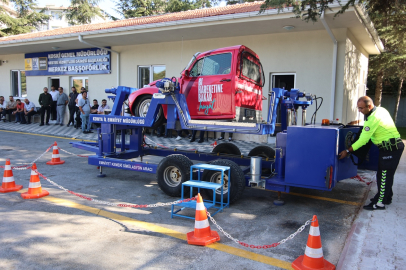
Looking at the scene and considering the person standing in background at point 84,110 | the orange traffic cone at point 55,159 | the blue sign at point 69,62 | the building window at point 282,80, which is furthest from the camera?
the blue sign at point 69,62

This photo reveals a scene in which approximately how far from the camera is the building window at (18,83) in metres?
21.5

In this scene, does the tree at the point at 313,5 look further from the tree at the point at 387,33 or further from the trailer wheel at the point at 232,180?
the trailer wheel at the point at 232,180

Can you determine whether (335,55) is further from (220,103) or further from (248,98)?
(220,103)

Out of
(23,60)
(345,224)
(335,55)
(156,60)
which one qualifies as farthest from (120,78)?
(345,224)

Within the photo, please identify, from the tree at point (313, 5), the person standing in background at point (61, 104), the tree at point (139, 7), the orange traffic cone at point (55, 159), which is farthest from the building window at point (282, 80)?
the tree at point (139, 7)

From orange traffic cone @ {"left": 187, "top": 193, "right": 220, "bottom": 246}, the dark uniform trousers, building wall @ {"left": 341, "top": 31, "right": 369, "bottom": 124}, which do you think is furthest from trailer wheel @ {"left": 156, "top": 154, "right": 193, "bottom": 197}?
building wall @ {"left": 341, "top": 31, "right": 369, "bottom": 124}

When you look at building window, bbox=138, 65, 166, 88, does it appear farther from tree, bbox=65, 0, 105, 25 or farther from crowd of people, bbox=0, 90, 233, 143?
tree, bbox=65, 0, 105, 25

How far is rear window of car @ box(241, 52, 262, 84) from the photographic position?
272 inches

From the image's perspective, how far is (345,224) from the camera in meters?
4.76

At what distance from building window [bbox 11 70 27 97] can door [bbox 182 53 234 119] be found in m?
18.3

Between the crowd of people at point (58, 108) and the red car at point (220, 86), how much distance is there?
8.67 meters

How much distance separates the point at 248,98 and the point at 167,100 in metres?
1.79

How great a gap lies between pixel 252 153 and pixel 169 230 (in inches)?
142

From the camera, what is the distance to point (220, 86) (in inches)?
261
